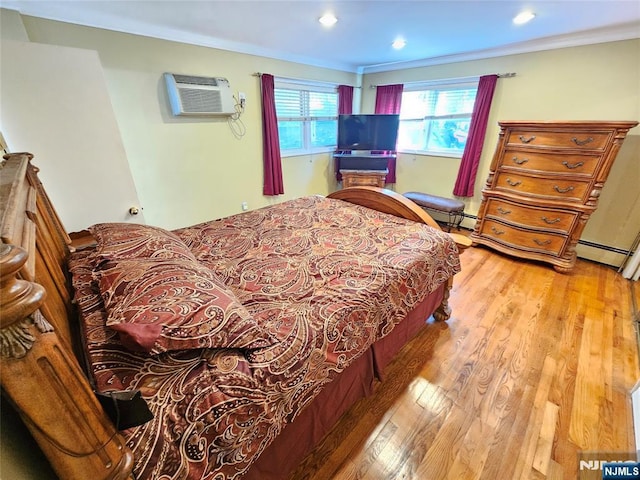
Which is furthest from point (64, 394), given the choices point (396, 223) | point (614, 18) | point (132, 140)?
point (614, 18)

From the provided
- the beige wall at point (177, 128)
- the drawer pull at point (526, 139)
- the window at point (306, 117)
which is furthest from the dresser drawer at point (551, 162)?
the beige wall at point (177, 128)

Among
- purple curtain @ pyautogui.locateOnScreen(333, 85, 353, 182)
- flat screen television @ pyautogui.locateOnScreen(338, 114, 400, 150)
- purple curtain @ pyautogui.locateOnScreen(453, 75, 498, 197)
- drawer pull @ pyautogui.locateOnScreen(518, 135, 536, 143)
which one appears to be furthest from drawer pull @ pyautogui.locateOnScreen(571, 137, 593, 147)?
purple curtain @ pyautogui.locateOnScreen(333, 85, 353, 182)

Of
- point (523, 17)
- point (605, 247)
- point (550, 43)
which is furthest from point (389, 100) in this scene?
point (605, 247)

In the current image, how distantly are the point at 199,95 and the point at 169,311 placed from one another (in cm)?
268

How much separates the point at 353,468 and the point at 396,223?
1.46 meters

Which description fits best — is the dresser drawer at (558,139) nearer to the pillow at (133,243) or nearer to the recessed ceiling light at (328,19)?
the recessed ceiling light at (328,19)

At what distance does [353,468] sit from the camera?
1186mm

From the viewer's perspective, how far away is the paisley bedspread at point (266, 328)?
2.23 feet

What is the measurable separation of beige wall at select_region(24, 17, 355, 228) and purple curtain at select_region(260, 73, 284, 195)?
0.27ft

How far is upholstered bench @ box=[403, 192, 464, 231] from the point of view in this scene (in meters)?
3.32

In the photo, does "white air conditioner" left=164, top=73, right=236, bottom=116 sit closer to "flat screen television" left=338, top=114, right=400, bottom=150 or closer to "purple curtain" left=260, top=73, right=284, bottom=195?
"purple curtain" left=260, top=73, right=284, bottom=195

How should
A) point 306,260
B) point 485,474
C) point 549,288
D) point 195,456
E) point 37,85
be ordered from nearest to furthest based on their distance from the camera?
point 195,456 → point 485,474 → point 306,260 → point 37,85 → point 549,288

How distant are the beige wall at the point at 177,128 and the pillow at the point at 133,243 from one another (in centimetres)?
163

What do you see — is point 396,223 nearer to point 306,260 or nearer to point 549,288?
point 306,260
